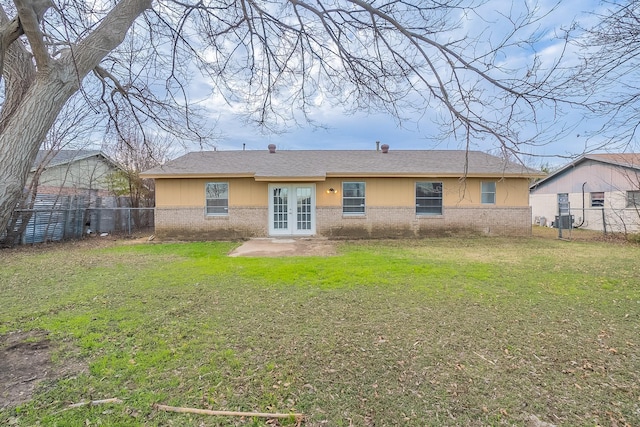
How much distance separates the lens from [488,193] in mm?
12984

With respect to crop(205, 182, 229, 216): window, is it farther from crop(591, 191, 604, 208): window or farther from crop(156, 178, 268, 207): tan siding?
crop(591, 191, 604, 208): window

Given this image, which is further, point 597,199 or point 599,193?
point 597,199

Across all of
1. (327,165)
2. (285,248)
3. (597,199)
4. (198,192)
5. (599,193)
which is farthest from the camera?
(597,199)

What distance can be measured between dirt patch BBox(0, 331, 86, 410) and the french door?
930 cm

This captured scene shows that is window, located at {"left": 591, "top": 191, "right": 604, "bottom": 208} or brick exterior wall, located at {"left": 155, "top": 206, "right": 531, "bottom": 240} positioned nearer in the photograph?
brick exterior wall, located at {"left": 155, "top": 206, "right": 531, "bottom": 240}

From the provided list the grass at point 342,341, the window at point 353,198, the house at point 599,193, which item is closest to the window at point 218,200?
the window at point 353,198

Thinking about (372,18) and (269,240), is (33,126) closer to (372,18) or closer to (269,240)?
(372,18)

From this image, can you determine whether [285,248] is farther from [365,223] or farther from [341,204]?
[365,223]

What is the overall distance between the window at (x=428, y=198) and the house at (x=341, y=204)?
0.13 ft

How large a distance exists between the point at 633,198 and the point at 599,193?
7.21 feet

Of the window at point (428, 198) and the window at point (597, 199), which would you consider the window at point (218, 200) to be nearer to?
the window at point (428, 198)

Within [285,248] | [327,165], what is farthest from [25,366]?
[327,165]

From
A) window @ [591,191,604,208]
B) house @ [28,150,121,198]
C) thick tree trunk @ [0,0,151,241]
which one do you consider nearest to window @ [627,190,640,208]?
window @ [591,191,604,208]

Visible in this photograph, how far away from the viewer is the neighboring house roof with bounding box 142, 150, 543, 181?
40.3 feet
